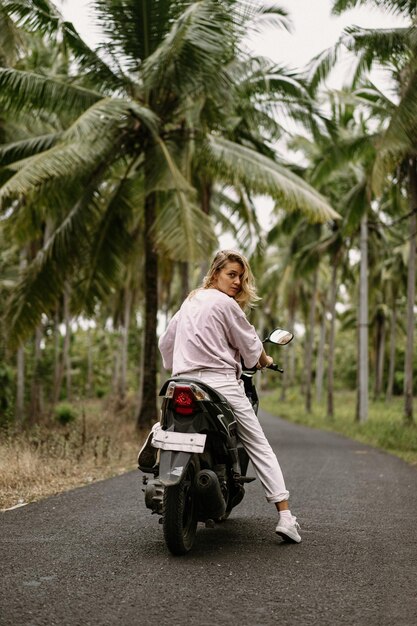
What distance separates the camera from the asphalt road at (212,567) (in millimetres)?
3680

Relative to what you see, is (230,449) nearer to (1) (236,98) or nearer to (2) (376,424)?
(1) (236,98)

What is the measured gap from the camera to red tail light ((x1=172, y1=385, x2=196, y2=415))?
4.78 m

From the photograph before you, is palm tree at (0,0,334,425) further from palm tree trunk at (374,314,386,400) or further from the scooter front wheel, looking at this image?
palm tree trunk at (374,314,386,400)

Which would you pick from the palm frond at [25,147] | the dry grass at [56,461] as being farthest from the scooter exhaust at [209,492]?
the palm frond at [25,147]

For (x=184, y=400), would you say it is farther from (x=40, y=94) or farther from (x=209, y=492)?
(x=40, y=94)

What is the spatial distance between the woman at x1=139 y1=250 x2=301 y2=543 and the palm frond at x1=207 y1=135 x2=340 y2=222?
847cm

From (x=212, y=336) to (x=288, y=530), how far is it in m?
1.37

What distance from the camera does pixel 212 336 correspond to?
5.11 m

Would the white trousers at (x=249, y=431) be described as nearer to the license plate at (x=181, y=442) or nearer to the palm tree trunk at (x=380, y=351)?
Result: the license plate at (x=181, y=442)

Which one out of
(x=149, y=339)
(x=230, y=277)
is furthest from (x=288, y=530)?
(x=149, y=339)

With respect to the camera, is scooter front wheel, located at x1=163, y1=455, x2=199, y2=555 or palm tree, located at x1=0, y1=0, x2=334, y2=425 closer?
scooter front wheel, located at x1=163, y1=455, x2=199, y2=555

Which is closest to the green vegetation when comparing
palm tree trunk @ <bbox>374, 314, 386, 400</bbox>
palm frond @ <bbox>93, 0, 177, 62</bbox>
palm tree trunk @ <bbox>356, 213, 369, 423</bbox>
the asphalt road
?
palm frond @ <bbox>93, 0, 177, 62</bbox>

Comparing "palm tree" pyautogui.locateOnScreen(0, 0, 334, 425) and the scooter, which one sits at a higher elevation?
"palm tree" pyautogui.locateOnScreen(0, 0, 334, 425)

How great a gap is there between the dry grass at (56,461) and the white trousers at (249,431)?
97.4 inches
